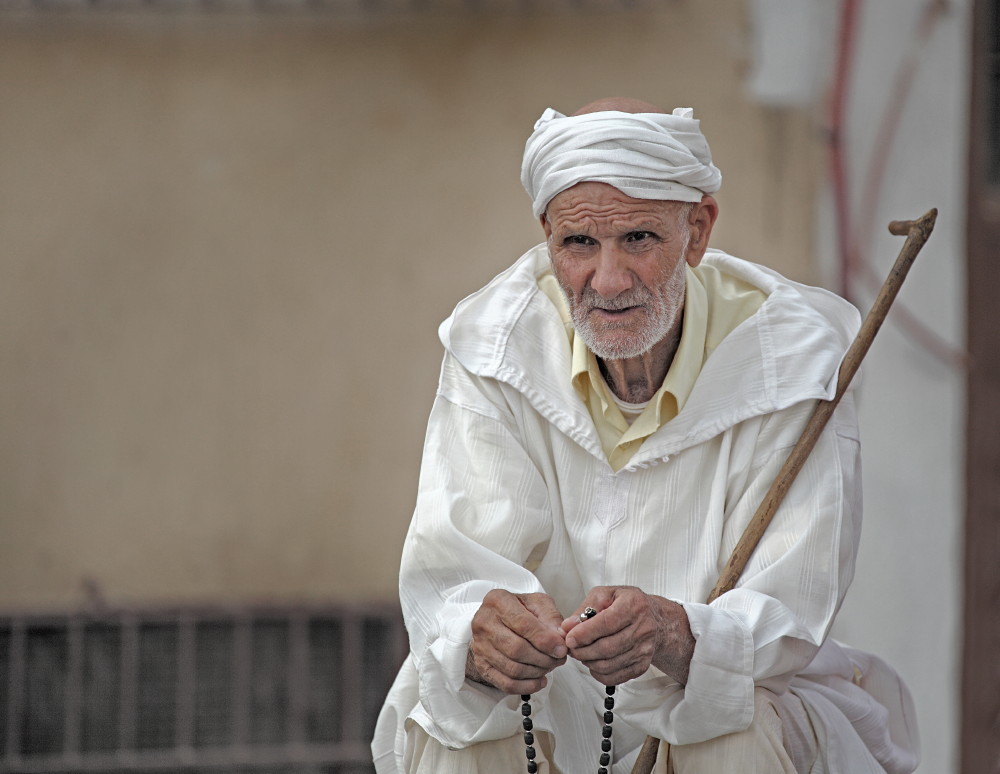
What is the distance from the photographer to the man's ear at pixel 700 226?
2.99 m

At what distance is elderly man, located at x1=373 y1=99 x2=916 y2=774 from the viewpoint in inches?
104

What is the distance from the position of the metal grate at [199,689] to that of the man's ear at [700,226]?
2.51m

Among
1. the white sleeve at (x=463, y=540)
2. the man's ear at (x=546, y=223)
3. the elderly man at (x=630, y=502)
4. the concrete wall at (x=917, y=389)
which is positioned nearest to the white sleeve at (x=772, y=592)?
the elderly man at (x=630, y=502)

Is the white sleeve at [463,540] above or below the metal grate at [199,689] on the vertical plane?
above

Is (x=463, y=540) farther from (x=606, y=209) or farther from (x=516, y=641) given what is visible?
(x=606, y=209)

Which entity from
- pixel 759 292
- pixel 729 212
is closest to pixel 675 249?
pixel 759 292

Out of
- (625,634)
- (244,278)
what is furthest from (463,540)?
(244,278)

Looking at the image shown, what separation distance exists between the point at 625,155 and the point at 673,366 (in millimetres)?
461

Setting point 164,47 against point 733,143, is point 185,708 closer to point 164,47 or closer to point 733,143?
point 164,47

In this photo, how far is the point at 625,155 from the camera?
2.83 m

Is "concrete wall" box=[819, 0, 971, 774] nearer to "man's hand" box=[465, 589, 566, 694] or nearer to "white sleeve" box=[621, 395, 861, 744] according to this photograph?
"white sleeve" box=[621, 395, 861, 744]

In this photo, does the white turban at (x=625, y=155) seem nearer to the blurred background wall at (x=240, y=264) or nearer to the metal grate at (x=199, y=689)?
the blurred background wall at (x=240, y=264)

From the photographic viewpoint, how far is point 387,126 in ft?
16.9

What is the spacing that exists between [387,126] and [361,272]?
20.4 inches
